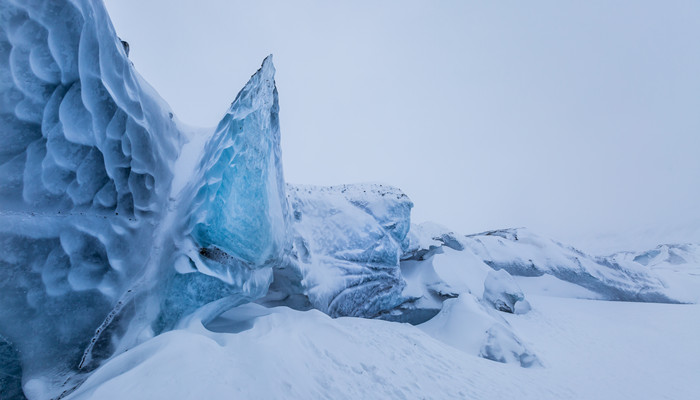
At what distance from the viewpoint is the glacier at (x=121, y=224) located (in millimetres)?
1560

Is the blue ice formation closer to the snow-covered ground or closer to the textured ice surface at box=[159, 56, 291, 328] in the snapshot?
the textured ice surface at box=[159, 56, 291, 328]

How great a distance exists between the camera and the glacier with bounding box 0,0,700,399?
1.56m

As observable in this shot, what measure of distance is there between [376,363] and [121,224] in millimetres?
2506

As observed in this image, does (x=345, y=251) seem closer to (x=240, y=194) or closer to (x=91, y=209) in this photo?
(x=240, y=194)

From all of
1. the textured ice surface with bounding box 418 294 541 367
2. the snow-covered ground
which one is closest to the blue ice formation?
the snow-covered ground

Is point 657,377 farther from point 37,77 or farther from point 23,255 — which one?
point 37,77

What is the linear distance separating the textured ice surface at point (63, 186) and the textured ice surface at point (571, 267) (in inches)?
315

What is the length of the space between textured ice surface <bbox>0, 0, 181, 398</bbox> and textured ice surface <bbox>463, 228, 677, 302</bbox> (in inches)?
315

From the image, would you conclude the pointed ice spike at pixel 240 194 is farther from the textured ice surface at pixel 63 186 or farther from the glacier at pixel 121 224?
the textured ice surface at pixel 63 186

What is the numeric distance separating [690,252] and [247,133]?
19.5m

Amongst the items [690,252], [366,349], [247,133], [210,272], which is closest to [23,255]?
[210,272]

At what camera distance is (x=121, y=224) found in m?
2.11

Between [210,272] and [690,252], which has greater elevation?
[210,272]

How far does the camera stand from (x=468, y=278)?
6992 mm
